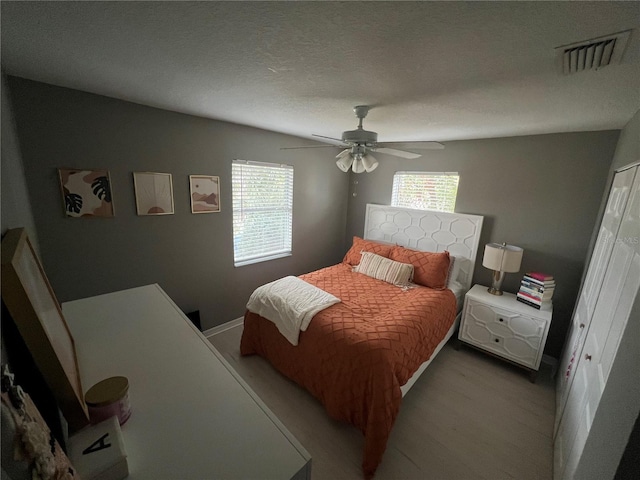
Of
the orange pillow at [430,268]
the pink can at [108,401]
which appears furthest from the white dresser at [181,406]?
the orange pillow at [430,268]

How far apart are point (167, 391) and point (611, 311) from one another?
1.97m

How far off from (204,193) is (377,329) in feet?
6.69

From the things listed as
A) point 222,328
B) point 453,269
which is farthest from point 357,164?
point 222,328

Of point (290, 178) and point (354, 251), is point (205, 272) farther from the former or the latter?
point (354, 251)

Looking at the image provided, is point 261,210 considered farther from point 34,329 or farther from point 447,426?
point 447,426

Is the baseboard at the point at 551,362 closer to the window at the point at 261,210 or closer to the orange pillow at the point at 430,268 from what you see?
the orange pillow at the point at 430,268

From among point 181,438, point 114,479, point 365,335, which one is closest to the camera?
point 114,479

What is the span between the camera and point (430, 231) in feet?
10.5

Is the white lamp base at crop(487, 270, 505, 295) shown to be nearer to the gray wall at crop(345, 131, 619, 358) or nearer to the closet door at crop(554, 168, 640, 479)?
the gray wall at crop(345, 131, 619, 358)

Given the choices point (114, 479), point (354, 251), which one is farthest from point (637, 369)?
point (354, 251)

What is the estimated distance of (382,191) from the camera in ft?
12.1

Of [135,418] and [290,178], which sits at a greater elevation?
[290,178]

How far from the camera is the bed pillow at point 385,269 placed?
109 inches

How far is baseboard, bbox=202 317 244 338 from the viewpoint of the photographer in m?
2.82
